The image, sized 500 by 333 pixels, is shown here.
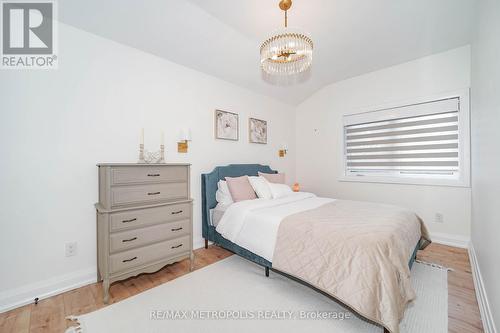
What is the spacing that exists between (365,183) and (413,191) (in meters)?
0.70

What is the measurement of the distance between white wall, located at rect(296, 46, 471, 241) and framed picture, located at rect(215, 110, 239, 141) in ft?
6.01

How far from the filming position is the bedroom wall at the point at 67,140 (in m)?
1.82

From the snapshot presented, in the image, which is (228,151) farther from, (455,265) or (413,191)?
(455,265)

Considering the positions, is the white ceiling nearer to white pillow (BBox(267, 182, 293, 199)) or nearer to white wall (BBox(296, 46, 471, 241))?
white wall (BBox(296, 46, 471, 241))

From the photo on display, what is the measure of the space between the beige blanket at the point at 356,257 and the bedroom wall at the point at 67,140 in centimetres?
188

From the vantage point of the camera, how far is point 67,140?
2.06 meters

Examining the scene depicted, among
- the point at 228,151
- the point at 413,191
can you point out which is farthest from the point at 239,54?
the point at 413,191

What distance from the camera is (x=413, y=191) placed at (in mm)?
3357

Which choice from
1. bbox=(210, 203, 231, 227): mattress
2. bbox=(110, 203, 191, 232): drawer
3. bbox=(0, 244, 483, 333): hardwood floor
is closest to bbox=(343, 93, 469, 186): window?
bbox=(0, 244, 483, 333): hardwood floor

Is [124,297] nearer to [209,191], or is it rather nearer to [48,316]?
[48,316]

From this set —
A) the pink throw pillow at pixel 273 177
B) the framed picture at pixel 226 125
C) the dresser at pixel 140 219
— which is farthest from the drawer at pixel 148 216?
the pink throw pillow at pixel 273 177

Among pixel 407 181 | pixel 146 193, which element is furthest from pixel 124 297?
pixel 407 181

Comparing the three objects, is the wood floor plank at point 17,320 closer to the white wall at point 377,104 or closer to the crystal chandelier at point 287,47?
the crystal chandelier at point 287,47

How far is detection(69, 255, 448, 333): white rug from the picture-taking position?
1569 mm
